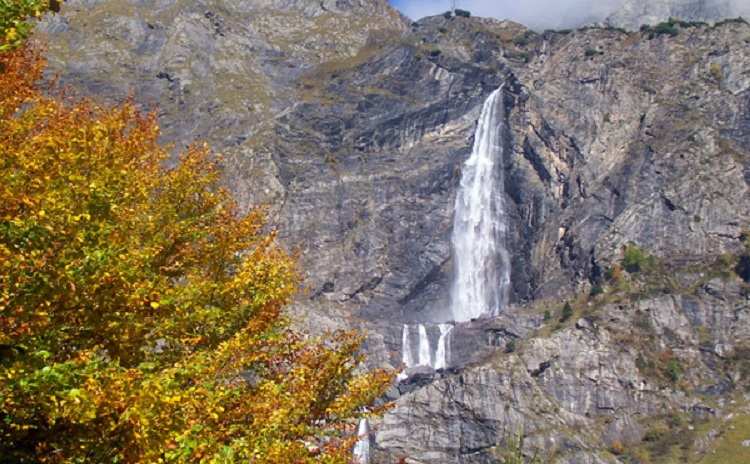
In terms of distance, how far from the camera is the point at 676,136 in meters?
142

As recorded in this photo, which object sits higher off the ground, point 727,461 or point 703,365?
point 703,365

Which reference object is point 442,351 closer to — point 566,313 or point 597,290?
point 566,313

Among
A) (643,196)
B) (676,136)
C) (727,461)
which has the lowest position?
(727,461)

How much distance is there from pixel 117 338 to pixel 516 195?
13803 centimetres

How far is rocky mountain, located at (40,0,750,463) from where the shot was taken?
107312 mm

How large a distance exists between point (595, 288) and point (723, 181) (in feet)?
113

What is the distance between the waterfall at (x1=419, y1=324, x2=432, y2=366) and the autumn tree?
102 meters

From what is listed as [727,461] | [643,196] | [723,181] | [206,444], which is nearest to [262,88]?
[643,196]

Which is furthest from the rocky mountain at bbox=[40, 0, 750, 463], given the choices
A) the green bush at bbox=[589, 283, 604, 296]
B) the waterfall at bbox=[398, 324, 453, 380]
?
the green bush at bbox=[589, 283, 604, 296]

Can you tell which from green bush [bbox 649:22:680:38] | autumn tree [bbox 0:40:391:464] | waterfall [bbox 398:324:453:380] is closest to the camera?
autumn tree [bbox 0:40:391:464]

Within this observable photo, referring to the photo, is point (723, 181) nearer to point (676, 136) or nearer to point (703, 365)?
point (676, 136)

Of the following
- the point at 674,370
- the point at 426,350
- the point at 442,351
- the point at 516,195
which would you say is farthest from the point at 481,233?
the point at 674,370

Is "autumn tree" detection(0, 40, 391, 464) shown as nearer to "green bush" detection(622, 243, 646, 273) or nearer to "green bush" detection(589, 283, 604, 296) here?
"green bush" detection(589, 283, 604, 296)

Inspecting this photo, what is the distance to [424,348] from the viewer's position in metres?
122
